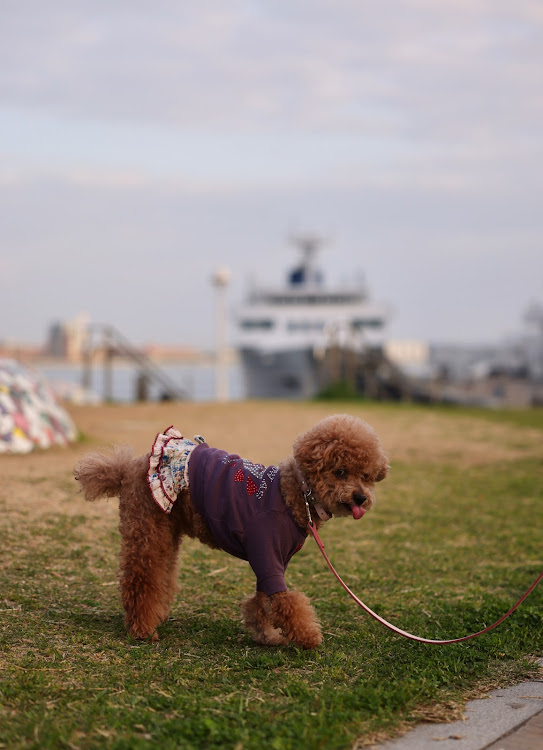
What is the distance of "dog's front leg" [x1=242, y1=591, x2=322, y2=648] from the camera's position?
3.60 m

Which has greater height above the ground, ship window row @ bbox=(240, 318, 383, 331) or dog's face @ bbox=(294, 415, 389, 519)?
ship window row @ bbox=(240, 318, 383, 331)

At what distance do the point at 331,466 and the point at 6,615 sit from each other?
68.0 inches

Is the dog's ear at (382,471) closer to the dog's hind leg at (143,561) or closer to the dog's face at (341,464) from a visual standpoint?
the dog's face at (341,464)

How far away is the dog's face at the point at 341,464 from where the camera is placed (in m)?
3.54

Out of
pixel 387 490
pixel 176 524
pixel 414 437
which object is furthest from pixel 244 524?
pixel 414 437

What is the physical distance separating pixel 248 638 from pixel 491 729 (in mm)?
1338

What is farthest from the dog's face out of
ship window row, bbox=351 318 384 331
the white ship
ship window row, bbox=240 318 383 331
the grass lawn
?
ship window row, bbox=351 318 384 331

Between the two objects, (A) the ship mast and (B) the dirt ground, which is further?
(A) the ship mast

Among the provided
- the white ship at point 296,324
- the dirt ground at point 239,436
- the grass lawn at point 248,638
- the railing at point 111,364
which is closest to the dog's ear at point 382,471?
the grass lawn at point 248,638

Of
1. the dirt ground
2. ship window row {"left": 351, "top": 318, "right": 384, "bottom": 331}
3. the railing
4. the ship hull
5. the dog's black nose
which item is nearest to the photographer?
the dog's black nose

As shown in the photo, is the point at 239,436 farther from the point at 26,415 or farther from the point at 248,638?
the point at 248,638

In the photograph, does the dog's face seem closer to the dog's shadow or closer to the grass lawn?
the grass lawn

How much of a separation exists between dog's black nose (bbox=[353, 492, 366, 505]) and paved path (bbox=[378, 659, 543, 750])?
90 cm

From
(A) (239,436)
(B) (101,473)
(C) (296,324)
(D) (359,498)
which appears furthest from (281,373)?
(D) (359,498)
